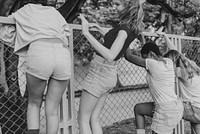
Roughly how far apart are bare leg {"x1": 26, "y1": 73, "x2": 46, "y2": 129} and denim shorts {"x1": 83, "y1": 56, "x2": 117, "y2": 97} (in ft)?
1.88

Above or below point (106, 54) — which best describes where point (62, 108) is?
below

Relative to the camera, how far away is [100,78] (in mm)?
2820

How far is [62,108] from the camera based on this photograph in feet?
10.1

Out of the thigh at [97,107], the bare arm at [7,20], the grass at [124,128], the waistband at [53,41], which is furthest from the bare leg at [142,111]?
the grass at [124,128]

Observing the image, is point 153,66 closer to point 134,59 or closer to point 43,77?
point 134,59

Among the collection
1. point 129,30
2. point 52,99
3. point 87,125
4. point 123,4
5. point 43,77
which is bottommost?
point 87,125

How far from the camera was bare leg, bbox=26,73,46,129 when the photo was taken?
235cm

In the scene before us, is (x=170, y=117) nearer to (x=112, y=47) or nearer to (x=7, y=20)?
(x=112, y=47)

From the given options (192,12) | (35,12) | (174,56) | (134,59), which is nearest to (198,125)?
(174,56)

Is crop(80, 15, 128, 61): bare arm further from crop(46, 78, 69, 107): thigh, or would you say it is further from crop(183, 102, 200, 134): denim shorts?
crop(183, 102, 200, 134): denim shorts

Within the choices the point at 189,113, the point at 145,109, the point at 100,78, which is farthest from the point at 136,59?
the point at 189,113

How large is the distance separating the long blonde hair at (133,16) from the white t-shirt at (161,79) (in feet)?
1.90

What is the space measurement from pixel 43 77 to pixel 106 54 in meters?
0.61

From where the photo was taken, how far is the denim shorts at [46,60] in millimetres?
2297
